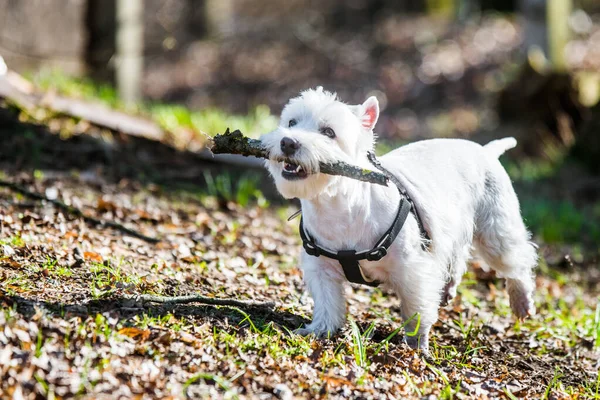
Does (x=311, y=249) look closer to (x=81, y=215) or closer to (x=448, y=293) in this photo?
(x=448, y=293)

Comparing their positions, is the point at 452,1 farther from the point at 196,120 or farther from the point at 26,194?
the point at 26,194

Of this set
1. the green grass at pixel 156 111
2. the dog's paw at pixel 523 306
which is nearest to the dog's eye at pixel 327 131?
the dog's paw at pixel 523 306

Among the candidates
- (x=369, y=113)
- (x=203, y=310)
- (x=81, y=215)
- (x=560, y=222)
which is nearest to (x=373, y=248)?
(x=369, y=113)

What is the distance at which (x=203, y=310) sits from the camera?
4645mm

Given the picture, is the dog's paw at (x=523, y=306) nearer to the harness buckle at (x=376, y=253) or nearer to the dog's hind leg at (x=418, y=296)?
the dog's hind leg at (x=418, y=296)

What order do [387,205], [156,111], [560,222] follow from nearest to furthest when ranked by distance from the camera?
[387,205] < [560,222] < [156,111]

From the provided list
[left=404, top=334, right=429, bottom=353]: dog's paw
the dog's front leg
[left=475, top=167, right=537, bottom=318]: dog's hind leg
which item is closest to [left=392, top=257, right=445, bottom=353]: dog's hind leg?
[left=404, top=334, right=429, bottom=353]: dog's paw

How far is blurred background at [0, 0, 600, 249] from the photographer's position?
1040cm

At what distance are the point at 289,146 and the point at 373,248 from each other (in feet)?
2.86

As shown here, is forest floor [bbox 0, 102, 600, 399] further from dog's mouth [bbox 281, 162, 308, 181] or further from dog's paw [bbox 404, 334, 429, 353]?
dog's mouth [bbox 281, 162, 308, 181]

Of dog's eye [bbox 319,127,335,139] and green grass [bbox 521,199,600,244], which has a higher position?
dog's eye [bbox 319,127,335,139]

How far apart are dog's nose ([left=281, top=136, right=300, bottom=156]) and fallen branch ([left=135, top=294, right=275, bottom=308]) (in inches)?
48.7

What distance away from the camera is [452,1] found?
19891 mm

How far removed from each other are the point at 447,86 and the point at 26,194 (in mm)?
11366
